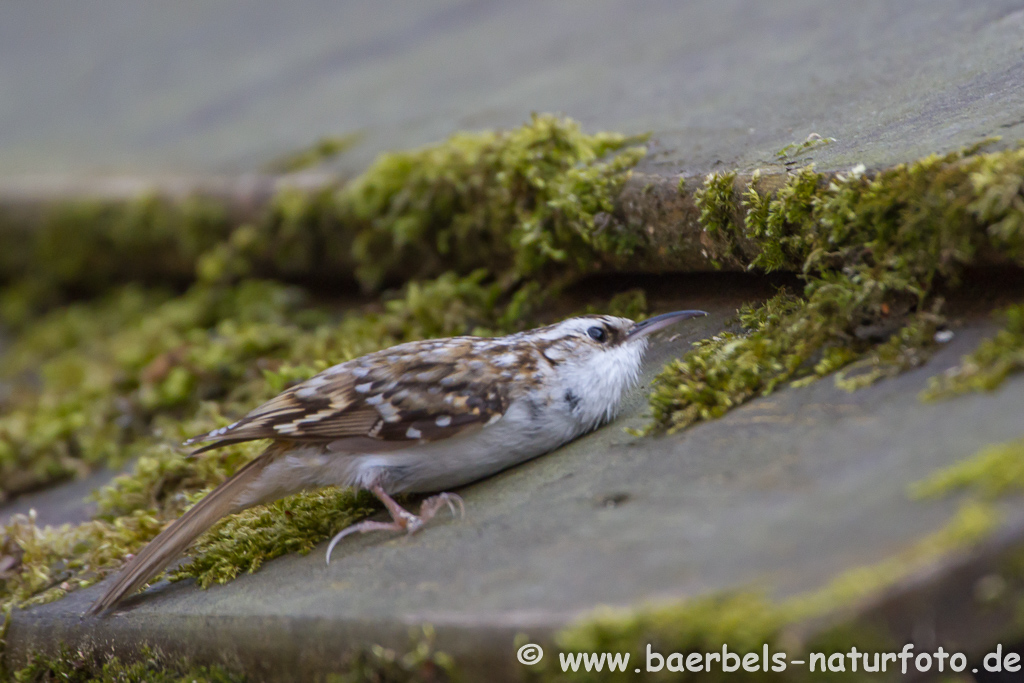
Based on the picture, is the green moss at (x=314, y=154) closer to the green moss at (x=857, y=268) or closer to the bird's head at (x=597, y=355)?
the bird's head at (x=597, y=355)

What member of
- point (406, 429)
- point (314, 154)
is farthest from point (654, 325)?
point (314, 154)

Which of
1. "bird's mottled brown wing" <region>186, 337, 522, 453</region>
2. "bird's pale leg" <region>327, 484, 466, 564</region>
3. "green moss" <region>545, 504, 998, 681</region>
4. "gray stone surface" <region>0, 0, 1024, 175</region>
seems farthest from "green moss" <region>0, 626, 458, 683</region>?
"gray stone surface" <region>0, 0, 1024, 175</region>

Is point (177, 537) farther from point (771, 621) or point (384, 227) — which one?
point (384, 227)

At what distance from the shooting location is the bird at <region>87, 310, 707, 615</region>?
3.66 metres

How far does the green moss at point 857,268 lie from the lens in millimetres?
3012

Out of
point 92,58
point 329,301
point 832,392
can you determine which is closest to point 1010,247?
point 832,392

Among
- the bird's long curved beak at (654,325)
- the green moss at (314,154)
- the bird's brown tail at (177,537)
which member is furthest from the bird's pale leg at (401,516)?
the green moss at (314,154)

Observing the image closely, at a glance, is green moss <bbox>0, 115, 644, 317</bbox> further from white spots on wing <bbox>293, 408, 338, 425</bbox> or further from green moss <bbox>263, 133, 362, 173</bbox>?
white spots on wing <bbox>293, 408, 338, 425</bbox>

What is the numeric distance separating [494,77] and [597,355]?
551 cm

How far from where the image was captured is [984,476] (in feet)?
7.48

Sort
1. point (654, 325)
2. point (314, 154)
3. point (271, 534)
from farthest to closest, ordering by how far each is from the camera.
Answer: point (314, 154), point (654, 325), point (271, 534)

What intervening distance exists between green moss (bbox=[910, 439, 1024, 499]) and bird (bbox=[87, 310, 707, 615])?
65.4 inches

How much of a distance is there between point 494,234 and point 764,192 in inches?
86.7

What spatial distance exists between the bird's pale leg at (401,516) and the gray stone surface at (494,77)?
209 cm
